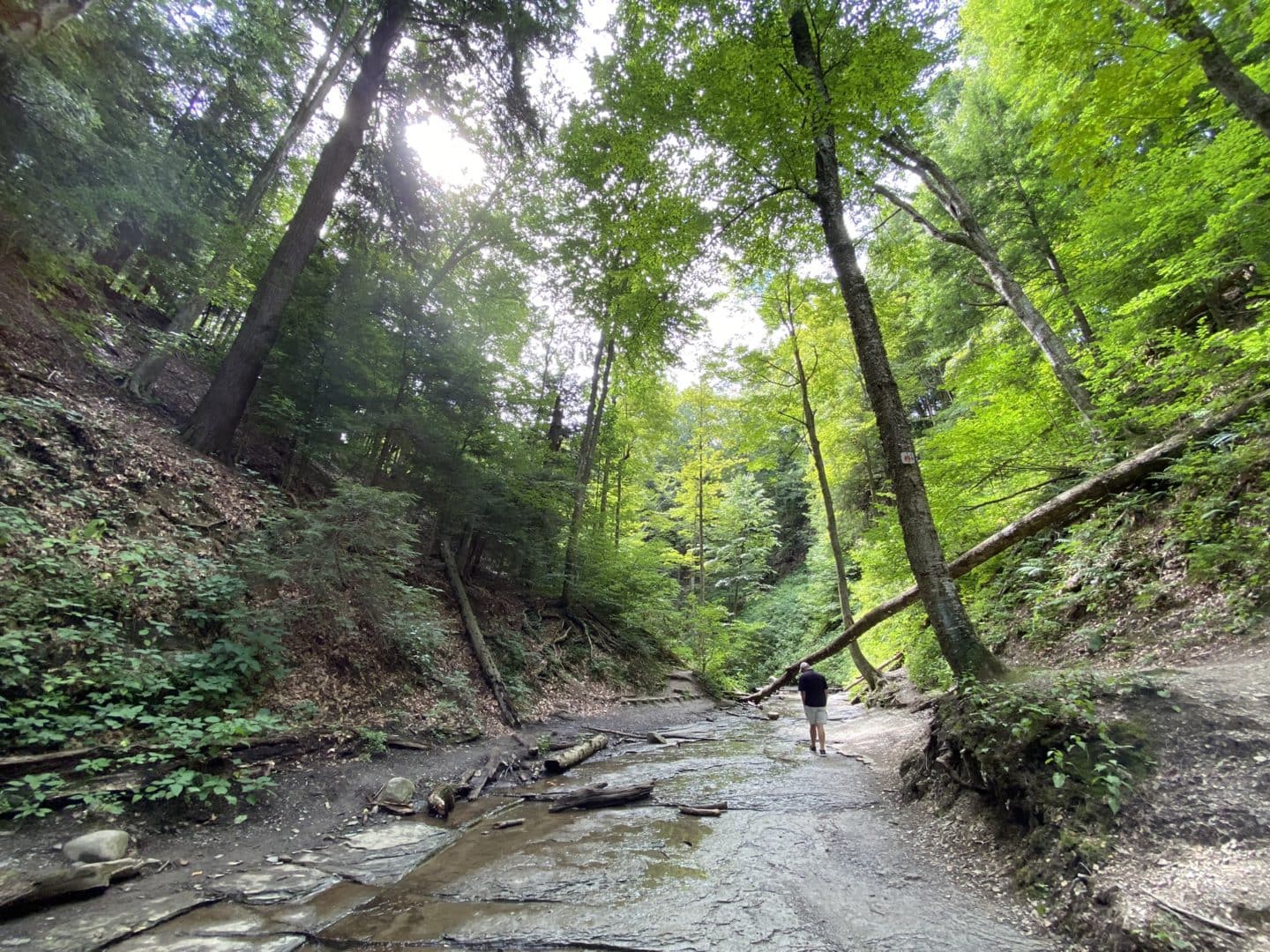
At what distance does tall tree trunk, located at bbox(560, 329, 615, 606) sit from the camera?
1470cm

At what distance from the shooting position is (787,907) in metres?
3.14

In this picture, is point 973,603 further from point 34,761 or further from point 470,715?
point 34,761

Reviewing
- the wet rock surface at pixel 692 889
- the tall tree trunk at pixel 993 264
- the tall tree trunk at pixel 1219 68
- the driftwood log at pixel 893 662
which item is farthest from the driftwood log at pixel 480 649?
the tall tree trunk at pixel 1219 68

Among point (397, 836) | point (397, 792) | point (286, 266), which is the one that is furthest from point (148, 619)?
point (286, 266)

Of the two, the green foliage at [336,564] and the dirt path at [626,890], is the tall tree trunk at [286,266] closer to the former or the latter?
the green foliage at [336,564]

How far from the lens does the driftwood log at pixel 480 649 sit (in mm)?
9164

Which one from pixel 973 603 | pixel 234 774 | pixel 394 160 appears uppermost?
pixel 394 160

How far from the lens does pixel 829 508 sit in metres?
13.2

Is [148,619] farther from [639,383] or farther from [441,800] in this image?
[639,383]

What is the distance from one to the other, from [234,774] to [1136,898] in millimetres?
6933

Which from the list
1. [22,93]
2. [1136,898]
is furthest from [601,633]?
[22,93]

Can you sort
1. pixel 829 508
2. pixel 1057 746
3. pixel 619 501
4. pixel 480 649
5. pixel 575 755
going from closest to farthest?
pixel 1057 746, pixel 575 755, pixel 480 649, pixel 829 508, pixel 619 501

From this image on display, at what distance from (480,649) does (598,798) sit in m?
5.31

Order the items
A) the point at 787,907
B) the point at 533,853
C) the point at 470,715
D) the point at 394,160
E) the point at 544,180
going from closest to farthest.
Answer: the point at 787,907 → the point at 533,853 → the point at 470,715 → the point at 394,160 → the point at 544,180
